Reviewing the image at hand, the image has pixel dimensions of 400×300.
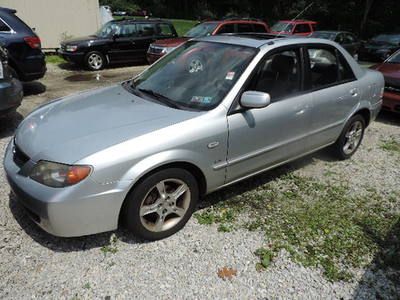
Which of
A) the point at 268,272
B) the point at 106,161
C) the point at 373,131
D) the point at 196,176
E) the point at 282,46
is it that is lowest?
the point at 373,131

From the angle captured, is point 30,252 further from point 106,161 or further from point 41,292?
point 106,161

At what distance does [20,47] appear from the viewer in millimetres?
7348

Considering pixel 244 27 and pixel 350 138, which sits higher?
pixel 244 27

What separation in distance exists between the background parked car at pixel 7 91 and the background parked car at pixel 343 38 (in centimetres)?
1228

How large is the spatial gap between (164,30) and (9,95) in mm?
8500

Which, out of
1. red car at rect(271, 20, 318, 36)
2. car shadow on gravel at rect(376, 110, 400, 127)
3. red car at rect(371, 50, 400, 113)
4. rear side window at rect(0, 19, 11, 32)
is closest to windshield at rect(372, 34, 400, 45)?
red car at rect(271, 20, 318, 36)

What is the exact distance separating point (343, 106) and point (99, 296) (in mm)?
3377

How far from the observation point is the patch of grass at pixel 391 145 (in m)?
5.39

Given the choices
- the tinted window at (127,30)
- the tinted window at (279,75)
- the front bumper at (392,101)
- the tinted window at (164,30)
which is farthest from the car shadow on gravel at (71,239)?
the tinted window at (164,30)

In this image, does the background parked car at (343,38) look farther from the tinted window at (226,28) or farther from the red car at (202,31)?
the tinted window at (226,28)

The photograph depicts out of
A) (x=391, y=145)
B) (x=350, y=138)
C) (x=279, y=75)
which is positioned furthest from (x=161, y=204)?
(x=391, y=145)

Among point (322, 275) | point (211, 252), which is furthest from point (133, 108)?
point (322, 275)

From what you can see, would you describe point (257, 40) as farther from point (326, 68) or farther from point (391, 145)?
point (391, 145)

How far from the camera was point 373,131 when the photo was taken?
6191 mm
